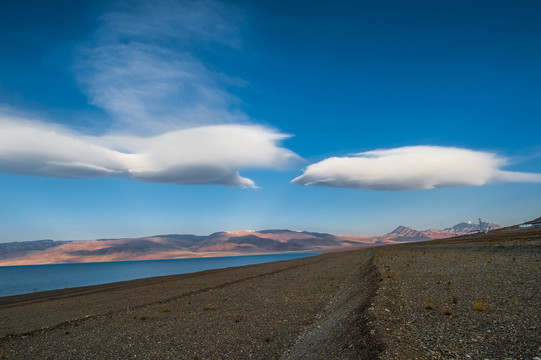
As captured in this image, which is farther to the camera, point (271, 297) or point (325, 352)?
point (271, 297)

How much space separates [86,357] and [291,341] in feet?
37.6

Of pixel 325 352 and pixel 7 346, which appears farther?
pixel 7 346

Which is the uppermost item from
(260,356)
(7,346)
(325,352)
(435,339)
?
(435,339)

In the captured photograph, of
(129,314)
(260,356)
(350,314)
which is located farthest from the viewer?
(129,314)

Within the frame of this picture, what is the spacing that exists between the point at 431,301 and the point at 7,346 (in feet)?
90.0

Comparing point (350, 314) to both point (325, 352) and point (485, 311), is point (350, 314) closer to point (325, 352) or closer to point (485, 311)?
point (325, 352)

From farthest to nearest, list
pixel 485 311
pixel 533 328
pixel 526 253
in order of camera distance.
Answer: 1. pixel 526 253
2. pixel 485 311
3. pixel 533 328

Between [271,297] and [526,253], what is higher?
[526,253]

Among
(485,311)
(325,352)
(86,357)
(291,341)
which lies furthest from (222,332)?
(485,311)

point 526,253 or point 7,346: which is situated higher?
point 526,253

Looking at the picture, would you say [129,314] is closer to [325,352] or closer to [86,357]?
[86,357]

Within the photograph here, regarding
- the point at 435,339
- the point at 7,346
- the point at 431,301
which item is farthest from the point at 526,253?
the point at 7,346

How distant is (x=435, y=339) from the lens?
406 inches

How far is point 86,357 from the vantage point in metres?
15.9
